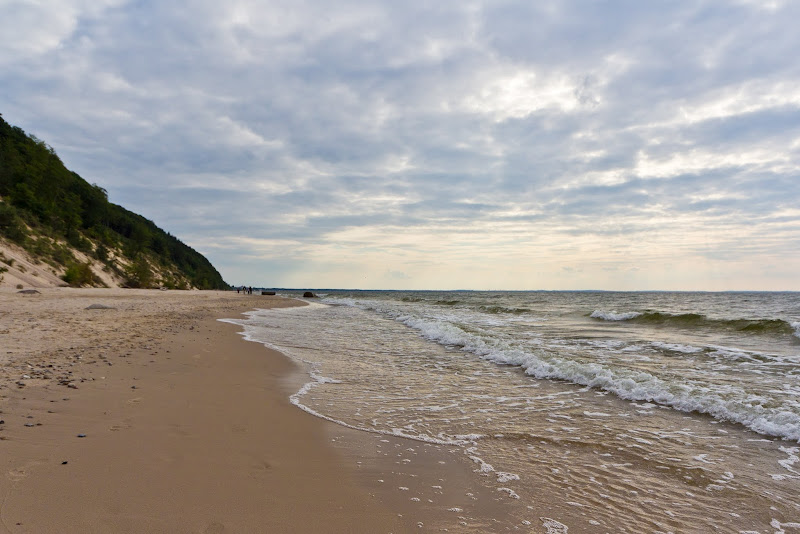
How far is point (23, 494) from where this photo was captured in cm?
291

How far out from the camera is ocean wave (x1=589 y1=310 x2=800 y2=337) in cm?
1727

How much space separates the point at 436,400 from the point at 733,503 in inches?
155

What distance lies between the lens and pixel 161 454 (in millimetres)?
3883

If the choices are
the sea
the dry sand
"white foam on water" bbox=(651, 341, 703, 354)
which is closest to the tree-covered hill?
the dry sand

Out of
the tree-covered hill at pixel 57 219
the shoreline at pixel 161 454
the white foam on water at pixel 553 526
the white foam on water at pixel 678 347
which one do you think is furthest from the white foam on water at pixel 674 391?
the tree-covered hill at pixel 57 219

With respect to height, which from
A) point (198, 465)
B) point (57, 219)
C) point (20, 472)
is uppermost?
point (57, 219)

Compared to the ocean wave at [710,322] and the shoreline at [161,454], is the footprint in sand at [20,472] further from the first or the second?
the ocean wave at [710,322]

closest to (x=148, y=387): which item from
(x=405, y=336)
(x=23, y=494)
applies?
(x=23, y=494)

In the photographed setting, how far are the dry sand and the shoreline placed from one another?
1 centimetres

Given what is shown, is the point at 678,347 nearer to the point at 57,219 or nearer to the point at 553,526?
the point at 553,526

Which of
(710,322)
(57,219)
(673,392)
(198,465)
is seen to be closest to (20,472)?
(198,465)

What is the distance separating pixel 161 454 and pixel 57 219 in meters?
53.4

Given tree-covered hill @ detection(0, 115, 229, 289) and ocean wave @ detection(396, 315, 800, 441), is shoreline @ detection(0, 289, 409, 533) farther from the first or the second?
tree-covered hill @ detection(0, 115, 229, 289)

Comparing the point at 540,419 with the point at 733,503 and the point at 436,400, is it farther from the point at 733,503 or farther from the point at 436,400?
the point at 733,503
